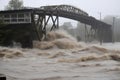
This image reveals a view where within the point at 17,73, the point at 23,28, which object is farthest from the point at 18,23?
the point at 17,73

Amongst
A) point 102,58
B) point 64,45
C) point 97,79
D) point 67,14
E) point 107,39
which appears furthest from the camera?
point 107,39

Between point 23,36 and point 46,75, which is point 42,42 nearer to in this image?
point 23,36

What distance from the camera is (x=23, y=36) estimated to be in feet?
154

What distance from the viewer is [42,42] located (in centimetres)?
4506

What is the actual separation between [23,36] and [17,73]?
29.2 meters

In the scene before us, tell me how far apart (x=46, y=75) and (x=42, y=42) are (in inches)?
1104

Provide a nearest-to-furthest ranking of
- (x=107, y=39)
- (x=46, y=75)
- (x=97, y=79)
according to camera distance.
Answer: (x=97, y=79) < (x=46, y=75) < (x=107, y=39)

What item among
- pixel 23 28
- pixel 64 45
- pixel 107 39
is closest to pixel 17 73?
pixel 64 45

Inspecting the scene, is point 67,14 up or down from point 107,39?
up

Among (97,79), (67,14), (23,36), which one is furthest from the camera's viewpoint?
(67,14)

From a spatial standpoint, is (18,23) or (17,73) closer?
(17,73)

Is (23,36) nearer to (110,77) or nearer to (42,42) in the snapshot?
(42,42)

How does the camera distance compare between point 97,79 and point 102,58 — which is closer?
point 97,79

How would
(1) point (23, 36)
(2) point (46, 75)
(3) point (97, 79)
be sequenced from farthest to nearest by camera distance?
1. (1) point (23, 36)
2. (2) point (46, 75)
3. (3) point (97, 79)
